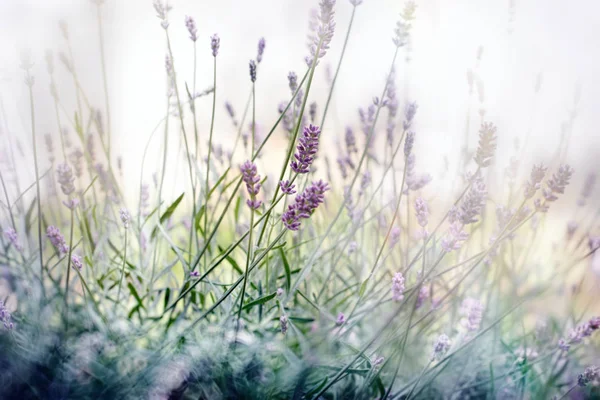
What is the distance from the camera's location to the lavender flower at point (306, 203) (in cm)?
49

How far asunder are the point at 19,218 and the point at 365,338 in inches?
23.0

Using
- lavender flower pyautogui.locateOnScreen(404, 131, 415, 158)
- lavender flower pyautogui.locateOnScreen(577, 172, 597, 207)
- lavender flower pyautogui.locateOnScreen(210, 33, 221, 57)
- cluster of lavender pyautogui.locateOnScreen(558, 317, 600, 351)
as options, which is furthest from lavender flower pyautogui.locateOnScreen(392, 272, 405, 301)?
lavender flower pyautogui.locateOnScreen(577, 172, 597, 207)

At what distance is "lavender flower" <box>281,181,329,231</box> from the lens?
0.49 meters

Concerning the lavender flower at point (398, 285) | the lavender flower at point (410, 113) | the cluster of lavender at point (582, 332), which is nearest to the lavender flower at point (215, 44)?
the lavender flower at point (410, 113)

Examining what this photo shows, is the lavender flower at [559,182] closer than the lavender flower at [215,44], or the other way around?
the lavender flower at [559,182]

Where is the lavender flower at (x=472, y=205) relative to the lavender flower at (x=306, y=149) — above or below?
below

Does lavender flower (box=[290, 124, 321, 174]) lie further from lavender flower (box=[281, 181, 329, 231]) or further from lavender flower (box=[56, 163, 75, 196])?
lavender flower (box=[56, 163, 75, 196])

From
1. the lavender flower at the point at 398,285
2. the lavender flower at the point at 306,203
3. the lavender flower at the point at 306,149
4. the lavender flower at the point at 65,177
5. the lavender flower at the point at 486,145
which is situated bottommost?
the lavender flower at the point at 398,285

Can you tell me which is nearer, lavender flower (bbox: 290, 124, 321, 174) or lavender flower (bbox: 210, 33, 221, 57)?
lavender flower (bbox: 290, 124, 321, 174)

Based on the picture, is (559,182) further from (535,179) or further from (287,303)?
(287,303)

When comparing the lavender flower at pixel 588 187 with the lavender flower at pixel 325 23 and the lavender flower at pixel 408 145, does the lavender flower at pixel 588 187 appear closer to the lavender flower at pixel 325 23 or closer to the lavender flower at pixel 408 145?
the lavender flower at pixel 408 145

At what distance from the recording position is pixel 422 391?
74 cm

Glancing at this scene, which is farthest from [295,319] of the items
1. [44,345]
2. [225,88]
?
[225,88]

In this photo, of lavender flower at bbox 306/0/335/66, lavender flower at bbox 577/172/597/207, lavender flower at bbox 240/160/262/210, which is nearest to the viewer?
lavender flower at bbox 240/160/262/210
